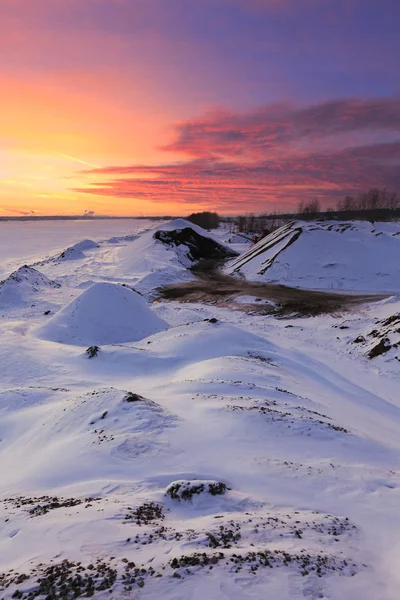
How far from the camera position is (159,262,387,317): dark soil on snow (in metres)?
22.6

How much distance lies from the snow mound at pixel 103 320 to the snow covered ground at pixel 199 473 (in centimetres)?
236

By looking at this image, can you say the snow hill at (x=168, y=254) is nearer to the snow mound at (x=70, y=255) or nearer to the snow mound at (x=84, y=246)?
the snow mound at (x=70, y=255)

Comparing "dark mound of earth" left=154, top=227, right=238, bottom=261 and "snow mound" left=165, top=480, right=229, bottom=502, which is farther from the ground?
"dark mound of earth" left=154, top=227, right=238, bottom=261

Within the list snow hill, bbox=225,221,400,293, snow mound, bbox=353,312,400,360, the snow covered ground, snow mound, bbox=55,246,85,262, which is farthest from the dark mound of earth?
the snow covered ground

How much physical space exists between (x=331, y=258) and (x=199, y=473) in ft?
101

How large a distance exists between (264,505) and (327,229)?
116 ft

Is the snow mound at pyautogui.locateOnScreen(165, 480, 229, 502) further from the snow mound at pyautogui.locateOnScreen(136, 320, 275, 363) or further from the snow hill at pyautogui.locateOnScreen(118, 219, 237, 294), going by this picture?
the snow hill at pyautogui.locateOnScreen(118, 219, 237, 294)

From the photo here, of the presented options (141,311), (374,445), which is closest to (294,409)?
(374,445)

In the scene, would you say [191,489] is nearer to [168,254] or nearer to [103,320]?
[103,320]

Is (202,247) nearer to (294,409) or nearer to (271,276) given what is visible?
(271,276)

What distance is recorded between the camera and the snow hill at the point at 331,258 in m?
29.8

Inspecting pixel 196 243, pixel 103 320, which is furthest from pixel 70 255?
pixel 103 320

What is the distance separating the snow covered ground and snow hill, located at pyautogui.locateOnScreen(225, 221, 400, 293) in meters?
16.0

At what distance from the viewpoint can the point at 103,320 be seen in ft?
58.7
